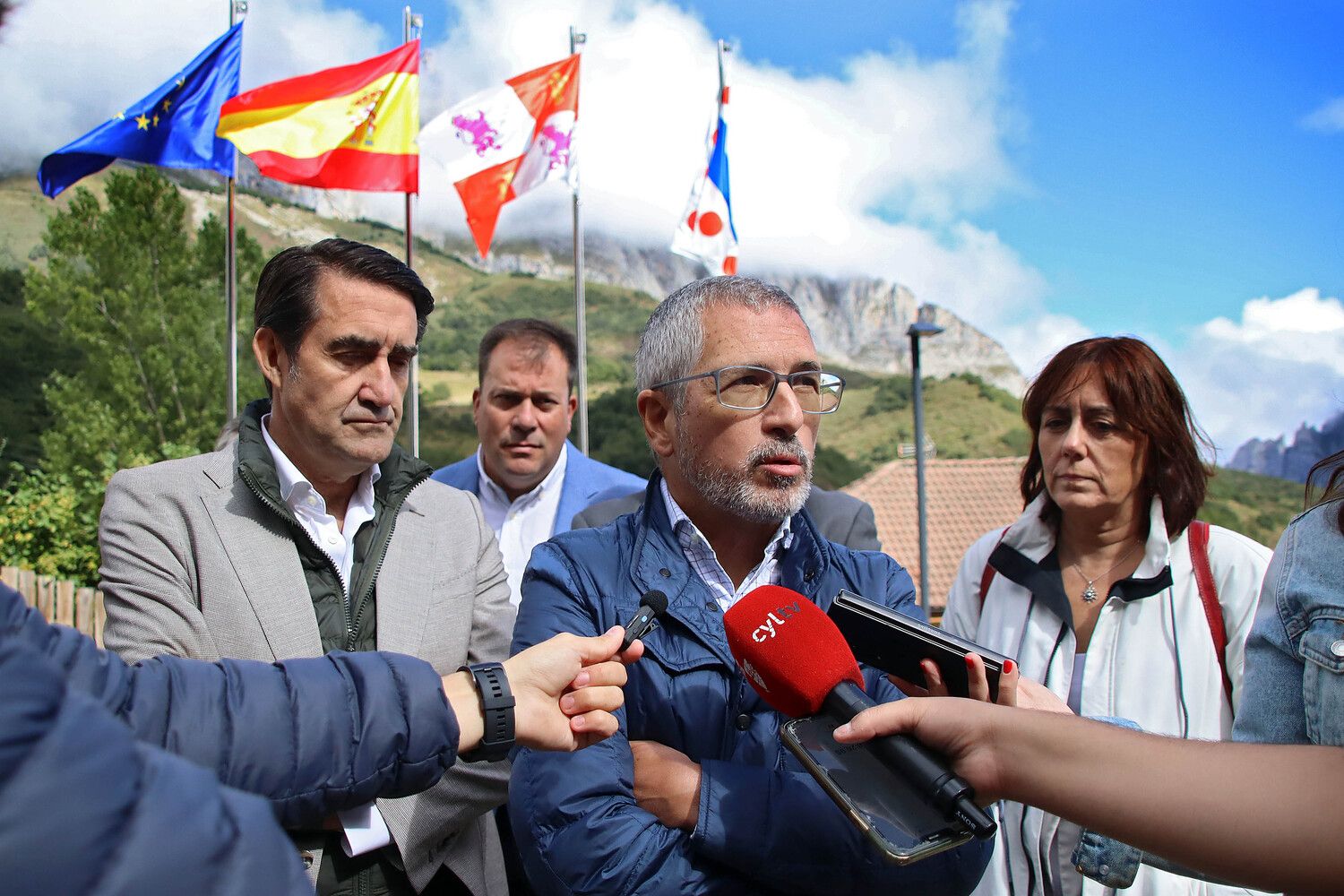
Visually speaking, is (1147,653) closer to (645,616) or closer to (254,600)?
(645,616)

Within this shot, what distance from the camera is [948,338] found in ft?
440

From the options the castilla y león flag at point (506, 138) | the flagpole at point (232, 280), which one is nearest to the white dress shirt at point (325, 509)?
the castilla y león flag at point (506, 138)

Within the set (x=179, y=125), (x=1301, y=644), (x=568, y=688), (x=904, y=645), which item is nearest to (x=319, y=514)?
(x=568, y=688)

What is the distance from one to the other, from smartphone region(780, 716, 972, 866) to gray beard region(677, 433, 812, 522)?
0.85 metres

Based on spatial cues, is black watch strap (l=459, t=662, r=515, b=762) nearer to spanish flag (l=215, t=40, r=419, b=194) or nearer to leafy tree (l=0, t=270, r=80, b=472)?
spanish flag (l=215, t=40, r=419, b=194)

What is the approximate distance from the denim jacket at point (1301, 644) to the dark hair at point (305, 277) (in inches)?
82.4

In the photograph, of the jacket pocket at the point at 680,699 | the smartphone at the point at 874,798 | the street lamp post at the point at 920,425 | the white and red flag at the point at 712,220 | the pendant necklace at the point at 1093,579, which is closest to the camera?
the smartphone at the point at 874,798

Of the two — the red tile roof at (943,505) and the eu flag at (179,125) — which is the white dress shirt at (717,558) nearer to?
the eu flag at (179,125)

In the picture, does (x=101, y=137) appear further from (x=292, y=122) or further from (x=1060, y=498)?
(x=1060, y=498)

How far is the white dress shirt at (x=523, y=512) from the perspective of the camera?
437 cm

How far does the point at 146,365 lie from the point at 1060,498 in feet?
90.1

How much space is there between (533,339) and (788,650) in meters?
3.18

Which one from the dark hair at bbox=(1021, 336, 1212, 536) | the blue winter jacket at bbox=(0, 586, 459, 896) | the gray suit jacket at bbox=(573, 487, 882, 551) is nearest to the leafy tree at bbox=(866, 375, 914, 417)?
the gray suit jacket at bbox=(573, 487, 882, 551)

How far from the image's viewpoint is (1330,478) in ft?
5.13
